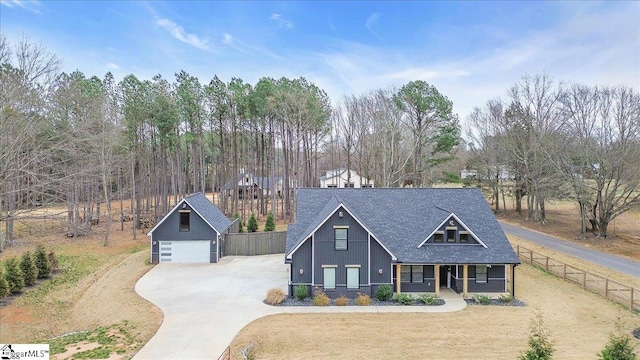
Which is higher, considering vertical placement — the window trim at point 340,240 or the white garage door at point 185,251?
the window trim at point 340,240

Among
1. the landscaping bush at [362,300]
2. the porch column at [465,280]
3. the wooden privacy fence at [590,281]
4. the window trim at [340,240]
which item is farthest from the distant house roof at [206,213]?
the wooden privacy fence at [590,281]

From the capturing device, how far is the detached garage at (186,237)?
26.0 m

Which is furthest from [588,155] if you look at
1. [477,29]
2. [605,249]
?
[477,29]

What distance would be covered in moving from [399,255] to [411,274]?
126 centimetres

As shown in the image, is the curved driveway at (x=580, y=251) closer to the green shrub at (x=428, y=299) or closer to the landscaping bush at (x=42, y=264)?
the green shrub at (x=428, y=299)

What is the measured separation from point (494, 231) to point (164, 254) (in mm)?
20749

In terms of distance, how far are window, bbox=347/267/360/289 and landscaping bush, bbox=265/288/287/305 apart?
343 centimetres

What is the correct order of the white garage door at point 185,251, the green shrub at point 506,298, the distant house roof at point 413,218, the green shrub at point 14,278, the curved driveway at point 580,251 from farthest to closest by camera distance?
the white garage door at point 185,251, the curved driveway at point 580,251, the distant house roof at point 413,218, the green shrub at point 14,278, the green shrub at point 506,298

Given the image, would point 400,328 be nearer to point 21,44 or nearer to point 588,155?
point 21,44

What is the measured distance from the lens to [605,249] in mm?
30000

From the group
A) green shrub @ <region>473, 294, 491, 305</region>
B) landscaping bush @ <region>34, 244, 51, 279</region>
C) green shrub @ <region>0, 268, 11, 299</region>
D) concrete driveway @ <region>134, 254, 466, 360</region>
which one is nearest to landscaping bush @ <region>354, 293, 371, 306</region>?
concrete driveway @ <region>134, 254, 466, 360</region>

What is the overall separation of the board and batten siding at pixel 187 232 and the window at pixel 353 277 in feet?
35.5

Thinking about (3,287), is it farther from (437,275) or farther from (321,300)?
(437,275)

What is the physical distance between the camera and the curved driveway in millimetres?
24859
